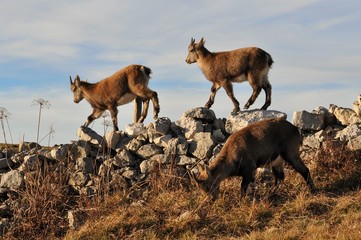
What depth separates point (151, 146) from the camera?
12945 mm

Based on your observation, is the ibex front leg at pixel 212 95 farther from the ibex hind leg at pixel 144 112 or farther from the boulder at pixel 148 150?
the boulder at pixel 148 150

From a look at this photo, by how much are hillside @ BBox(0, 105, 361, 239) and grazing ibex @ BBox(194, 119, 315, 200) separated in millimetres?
360

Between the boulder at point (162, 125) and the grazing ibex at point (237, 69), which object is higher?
the grazing ibex at point (237, 69)

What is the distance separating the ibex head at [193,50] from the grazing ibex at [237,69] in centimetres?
38

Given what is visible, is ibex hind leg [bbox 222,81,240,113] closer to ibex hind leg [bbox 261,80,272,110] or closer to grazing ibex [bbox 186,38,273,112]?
grazing ibex [bbox 186,38,273,112]

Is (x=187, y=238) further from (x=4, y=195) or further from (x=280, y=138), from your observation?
(x=4, y=195)

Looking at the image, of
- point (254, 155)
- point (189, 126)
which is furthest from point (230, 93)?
point (254, 155)

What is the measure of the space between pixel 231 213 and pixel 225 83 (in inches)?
241

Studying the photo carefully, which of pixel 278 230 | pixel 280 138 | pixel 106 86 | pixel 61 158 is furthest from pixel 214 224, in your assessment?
pixel 106 86

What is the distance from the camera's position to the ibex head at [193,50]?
54.5 feet

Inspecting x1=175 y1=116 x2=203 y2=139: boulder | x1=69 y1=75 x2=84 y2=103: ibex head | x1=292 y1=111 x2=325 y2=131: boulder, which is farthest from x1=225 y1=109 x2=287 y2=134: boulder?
x1=69 y1=75 x2=84 y2=103: ibex head

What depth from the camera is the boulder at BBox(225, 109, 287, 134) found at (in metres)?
13.0

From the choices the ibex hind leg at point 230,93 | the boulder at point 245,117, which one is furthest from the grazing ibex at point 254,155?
the ibex hind leg at point 230,93

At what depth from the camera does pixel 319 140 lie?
12312 millimetres
